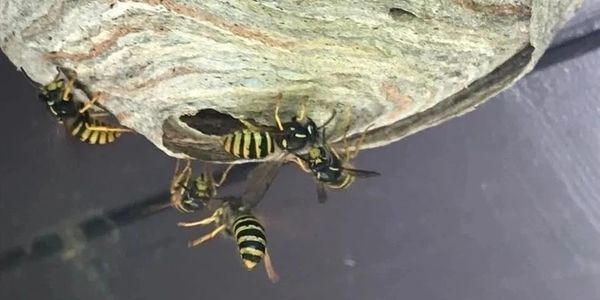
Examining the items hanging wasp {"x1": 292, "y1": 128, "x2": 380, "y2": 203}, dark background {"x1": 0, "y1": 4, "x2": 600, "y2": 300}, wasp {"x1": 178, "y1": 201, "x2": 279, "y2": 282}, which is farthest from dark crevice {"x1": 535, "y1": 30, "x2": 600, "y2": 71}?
wasp {"x1": 178, "y1": 201, "x2": 279, "y2": 282}

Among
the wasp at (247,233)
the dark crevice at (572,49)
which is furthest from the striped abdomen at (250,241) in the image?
the dark crevice at (572,49)

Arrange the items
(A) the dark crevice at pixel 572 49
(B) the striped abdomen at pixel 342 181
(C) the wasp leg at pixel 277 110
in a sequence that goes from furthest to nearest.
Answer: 1. (A) the dark crevice at pixel 572 49
2. (B) the striped abdomen at pixel 342 181
3. (C) the wasp leg at pixel 277 110

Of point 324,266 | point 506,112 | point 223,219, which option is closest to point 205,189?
point 223,219

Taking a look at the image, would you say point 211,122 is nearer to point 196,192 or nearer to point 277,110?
point 277,110

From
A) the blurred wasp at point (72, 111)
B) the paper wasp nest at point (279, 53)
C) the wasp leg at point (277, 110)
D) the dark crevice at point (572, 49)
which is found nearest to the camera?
the paper wasp nest at point (279, 53)

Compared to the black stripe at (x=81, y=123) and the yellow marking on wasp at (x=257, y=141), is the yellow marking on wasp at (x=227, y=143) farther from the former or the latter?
the black stripe at (x=81, y=123)
